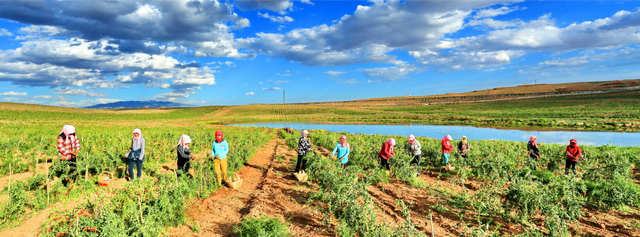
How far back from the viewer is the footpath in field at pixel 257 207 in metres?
6.29

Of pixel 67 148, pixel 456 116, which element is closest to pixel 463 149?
pixel 67 148

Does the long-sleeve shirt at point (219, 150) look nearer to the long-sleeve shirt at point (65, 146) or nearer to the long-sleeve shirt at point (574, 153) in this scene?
the long-sleeve shirt at point (65, 146)

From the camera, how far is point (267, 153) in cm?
1752

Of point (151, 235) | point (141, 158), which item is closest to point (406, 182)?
point (151, 235)

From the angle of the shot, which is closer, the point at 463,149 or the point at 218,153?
the point at 218,153

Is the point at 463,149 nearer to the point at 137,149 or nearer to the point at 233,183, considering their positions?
the point at 233,183

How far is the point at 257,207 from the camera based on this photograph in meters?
7.21

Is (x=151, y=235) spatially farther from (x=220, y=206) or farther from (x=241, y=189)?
(x=241, y=189)

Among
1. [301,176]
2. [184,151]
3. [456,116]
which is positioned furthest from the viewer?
[456,116]

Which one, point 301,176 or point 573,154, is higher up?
point 573,154

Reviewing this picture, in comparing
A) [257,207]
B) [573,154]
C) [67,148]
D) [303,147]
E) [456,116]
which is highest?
[67,148]

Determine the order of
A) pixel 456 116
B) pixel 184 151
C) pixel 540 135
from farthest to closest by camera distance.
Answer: pixel 456 116 < pixel 540 135 < pixel 184 151

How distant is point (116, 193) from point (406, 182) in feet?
27.3

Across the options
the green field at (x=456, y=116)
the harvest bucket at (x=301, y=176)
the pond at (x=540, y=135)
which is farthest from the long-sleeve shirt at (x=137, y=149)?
the green field at (x=456, y=116)
